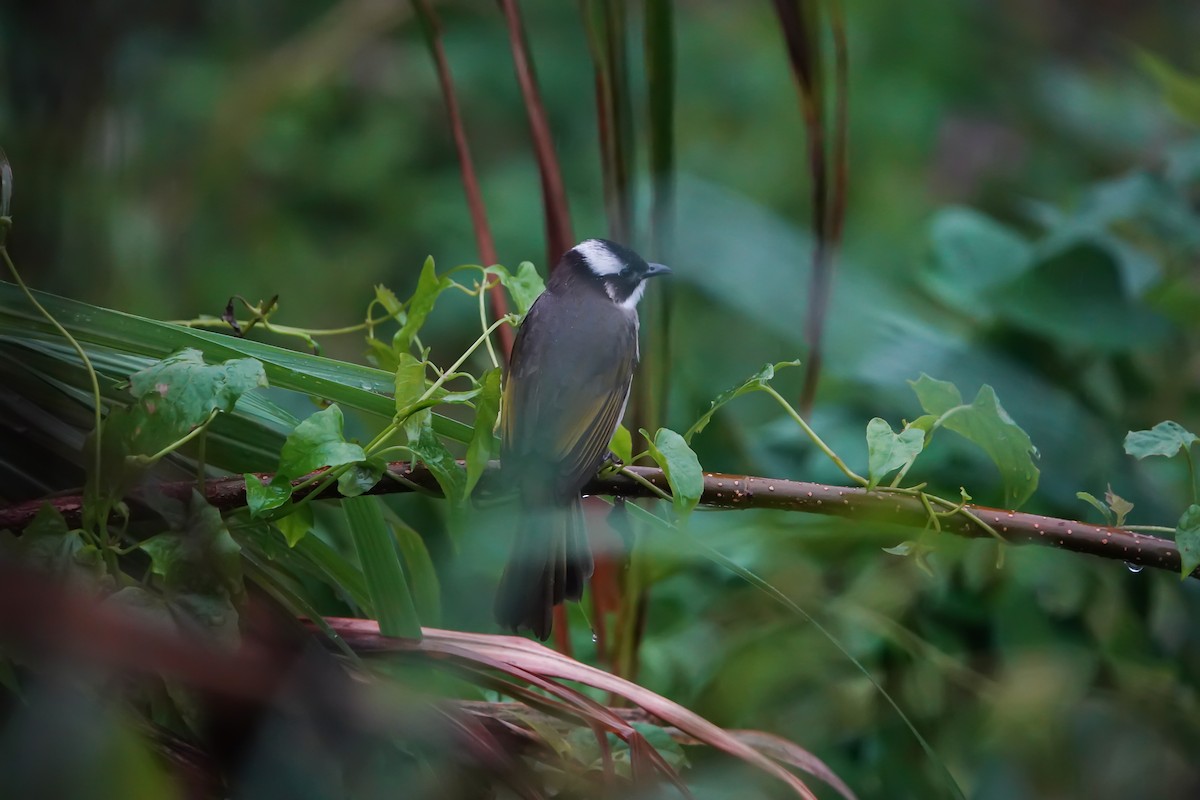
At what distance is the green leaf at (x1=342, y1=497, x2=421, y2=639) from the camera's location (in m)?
0.89

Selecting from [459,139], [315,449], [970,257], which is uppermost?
[459,139]

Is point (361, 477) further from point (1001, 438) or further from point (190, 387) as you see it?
point (1001, 438)

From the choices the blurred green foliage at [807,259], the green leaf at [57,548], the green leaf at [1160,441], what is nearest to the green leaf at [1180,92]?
the blurred green foliage at [807,259]

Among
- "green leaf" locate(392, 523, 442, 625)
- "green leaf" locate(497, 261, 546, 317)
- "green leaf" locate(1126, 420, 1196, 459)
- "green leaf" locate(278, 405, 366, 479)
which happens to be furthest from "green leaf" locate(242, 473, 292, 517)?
"green leaf" locate(1126, 420, 1196, 459)

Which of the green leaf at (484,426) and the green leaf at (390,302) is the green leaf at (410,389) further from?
the green leaf at (390,302)

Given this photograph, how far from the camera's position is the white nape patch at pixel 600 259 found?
171cm

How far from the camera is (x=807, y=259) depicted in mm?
2221

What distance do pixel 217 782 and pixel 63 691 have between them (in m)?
0.35

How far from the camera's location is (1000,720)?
4.59 feet

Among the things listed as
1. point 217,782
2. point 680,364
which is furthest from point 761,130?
point 217,782

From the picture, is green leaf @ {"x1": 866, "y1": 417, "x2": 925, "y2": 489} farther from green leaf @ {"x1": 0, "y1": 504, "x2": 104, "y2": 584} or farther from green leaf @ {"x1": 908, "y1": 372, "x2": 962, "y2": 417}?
green leaf @ {"x1": 0, "y1": 504, "x2": 104, "y2": 584}

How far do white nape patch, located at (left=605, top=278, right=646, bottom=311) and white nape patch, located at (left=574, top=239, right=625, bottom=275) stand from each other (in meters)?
0.04

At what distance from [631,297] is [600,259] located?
0.26 feet

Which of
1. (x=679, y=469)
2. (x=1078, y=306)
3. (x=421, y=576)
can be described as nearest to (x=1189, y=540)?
(x=679, y=469)
